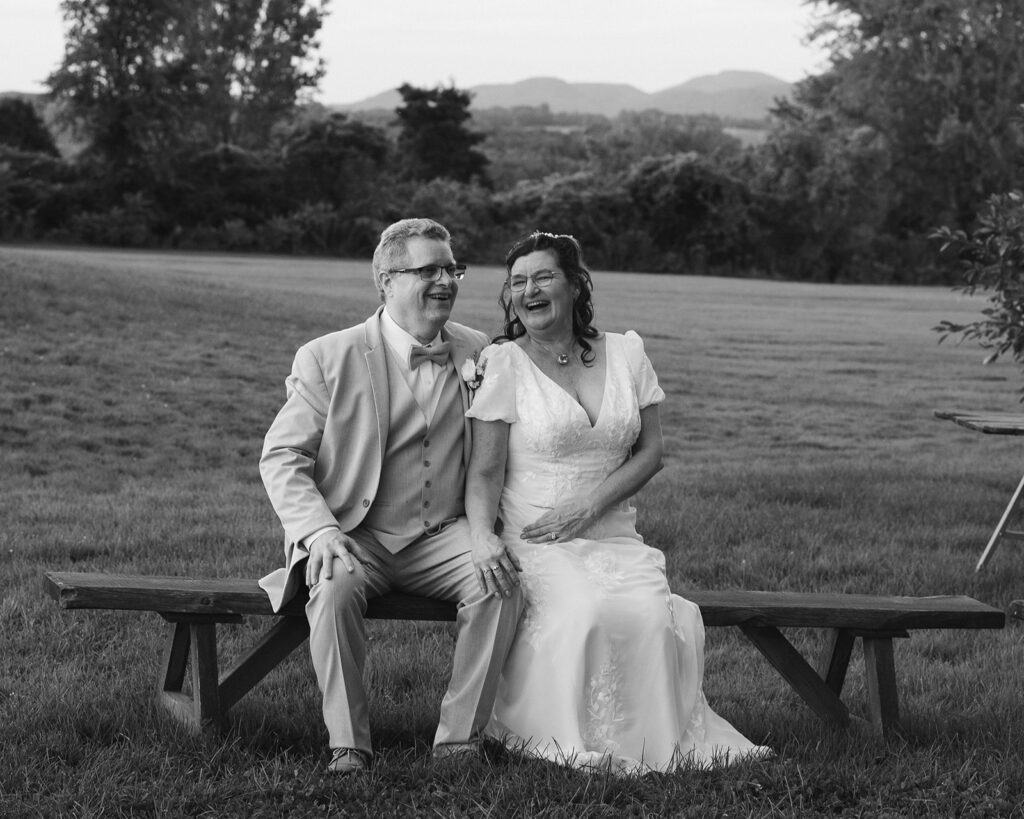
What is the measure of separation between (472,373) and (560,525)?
64cm

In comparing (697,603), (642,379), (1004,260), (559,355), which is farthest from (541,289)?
(1004,260)

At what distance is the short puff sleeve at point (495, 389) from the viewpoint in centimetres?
477

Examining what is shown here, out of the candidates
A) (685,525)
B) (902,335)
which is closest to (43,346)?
(685,525)

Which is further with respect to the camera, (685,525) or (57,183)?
(57,183)

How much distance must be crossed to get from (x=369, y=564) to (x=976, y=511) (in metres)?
5.79

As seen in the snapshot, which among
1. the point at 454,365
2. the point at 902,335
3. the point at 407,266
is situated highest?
the point at 407,266

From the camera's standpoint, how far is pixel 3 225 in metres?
37.1

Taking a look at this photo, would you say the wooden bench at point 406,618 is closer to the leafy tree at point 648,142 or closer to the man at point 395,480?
the man at point 395,480

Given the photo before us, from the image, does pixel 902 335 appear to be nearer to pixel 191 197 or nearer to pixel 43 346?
pixel 43 346

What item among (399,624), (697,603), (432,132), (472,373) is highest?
(432,132)

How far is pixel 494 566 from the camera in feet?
14.2

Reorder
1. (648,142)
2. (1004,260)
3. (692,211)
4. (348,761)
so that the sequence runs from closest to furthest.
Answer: (348,761), (1004,260), (692,211), (648,142)

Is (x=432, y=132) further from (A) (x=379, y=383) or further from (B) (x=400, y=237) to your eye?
(A) (x=379, y=383)

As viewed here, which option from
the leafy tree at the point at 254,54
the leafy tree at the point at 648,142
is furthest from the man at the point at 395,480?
the leafy tree at the point at 254,54
